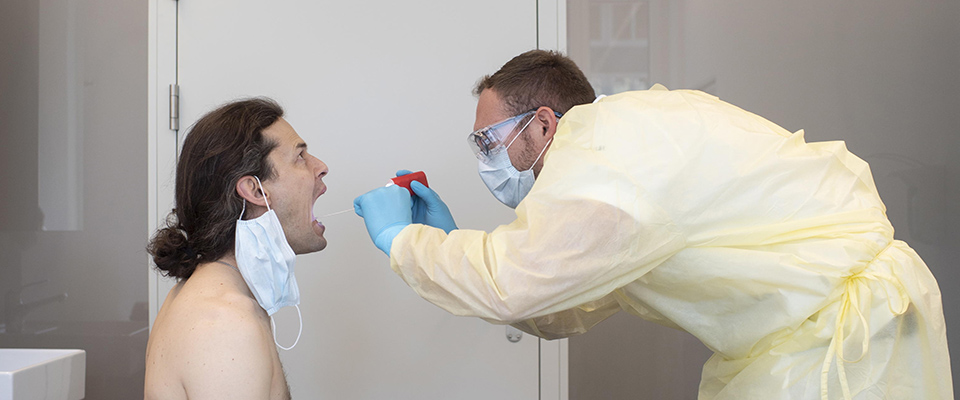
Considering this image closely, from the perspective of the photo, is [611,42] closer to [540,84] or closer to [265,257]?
[540,84]

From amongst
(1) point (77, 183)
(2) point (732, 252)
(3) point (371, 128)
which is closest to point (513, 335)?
(3) point (371, 128)

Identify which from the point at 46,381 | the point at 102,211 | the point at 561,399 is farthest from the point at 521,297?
the point at 102,211

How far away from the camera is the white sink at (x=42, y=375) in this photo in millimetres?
1362

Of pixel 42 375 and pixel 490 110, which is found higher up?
pixel 490 110

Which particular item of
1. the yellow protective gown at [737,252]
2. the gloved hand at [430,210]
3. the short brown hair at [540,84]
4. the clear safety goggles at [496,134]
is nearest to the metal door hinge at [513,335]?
the gloved hand at [430,210]

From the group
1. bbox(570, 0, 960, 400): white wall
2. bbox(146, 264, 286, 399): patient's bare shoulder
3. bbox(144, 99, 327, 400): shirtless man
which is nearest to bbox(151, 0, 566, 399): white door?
bbox(570, 0, 960, 400): white wall

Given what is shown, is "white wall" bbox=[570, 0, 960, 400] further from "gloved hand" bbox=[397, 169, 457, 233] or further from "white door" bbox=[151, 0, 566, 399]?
"gloved hand" bbox=[397, 169, 457, 233]

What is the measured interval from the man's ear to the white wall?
3.53 ft

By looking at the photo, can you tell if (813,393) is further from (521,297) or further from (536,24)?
(536,24)

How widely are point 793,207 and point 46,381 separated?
162 centimetres

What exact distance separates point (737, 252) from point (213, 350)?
2.79 ft

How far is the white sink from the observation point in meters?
1.36

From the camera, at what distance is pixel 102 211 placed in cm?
200

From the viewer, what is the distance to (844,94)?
1925 mm
